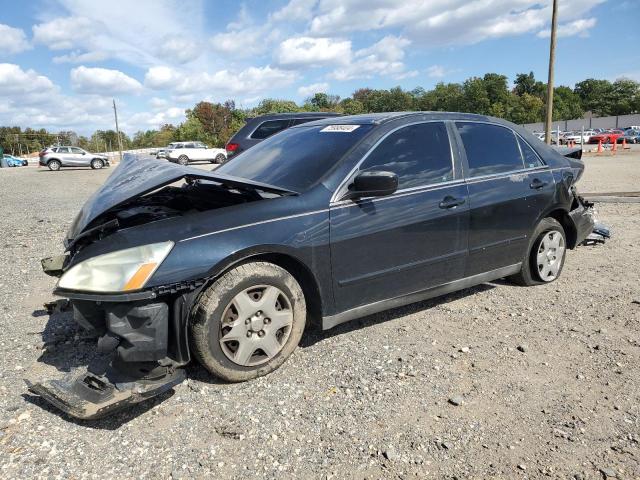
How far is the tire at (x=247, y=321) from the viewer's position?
9.19 ft

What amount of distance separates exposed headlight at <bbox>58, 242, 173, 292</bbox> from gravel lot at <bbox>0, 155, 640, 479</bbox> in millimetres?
722

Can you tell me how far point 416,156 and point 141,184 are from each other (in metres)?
1.95

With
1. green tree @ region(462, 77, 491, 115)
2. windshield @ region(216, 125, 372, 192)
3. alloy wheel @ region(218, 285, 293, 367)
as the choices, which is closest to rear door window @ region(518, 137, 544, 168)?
windshield @ region(216, 125, 372, 192)

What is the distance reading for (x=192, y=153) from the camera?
34.6m

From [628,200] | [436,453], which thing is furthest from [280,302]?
[628,200]

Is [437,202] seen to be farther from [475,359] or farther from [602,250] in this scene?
[602,250]

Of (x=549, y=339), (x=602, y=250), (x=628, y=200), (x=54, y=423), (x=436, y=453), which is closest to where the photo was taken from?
(x=436, y=453)

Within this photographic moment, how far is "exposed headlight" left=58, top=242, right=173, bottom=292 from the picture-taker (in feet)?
8.50

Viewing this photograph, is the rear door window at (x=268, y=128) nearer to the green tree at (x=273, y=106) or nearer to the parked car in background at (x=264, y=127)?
the parked car in background at (x=264, y=127)

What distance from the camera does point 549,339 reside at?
3566 millimetres

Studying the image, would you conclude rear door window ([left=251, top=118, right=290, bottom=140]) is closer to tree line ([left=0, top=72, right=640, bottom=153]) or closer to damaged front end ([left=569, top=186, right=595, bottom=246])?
damaged front end ([left=569, top=186, right=595, bottom=246])

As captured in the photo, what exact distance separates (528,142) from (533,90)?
10281 centimetres

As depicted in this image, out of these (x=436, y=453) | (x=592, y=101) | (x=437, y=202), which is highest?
(x=592, y=101)

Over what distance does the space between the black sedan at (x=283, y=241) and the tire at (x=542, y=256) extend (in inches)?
4.4
